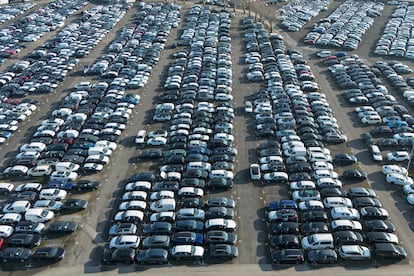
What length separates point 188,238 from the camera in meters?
40.6

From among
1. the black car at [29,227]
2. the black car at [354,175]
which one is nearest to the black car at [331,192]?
the black car at [354,175]

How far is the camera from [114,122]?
62250mm

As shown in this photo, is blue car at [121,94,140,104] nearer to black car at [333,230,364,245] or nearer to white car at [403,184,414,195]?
black car at [333,230,364,245]

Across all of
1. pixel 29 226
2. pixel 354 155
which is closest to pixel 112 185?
pixel 29 226

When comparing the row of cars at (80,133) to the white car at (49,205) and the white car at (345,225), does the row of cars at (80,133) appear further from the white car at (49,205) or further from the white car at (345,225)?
the white car at (345,225)

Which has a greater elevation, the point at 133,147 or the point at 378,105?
the point at 378,105

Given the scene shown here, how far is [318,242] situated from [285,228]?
145 inches

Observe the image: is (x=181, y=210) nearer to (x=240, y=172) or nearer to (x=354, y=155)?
(x=240, y=172)

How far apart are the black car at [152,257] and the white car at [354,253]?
56.7 ft

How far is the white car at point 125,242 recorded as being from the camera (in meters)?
40.1

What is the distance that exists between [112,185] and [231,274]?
20.0 meters

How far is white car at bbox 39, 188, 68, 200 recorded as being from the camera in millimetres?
46969

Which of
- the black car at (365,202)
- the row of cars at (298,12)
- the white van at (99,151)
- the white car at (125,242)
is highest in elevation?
the row of cars at (298,12)

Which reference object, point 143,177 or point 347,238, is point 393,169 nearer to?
point 347,238
